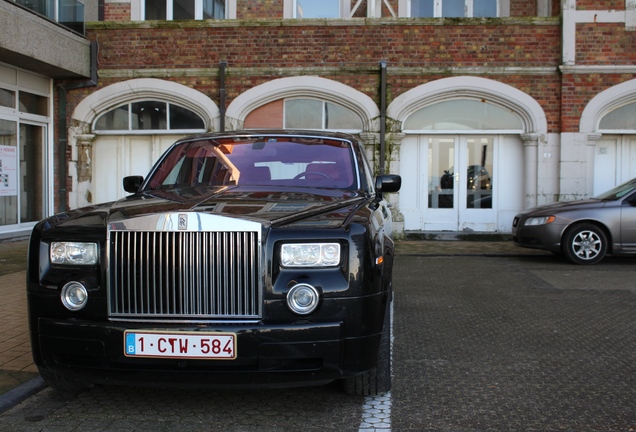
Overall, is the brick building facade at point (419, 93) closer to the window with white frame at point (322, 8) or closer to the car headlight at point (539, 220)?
the window with white frame at point (322, 8)

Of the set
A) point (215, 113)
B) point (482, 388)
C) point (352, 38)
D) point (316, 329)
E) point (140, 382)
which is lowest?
point (482, 388)

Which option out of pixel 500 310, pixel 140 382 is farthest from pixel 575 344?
pixel 140 382

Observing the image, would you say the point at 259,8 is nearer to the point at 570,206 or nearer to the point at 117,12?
the point at 117,12

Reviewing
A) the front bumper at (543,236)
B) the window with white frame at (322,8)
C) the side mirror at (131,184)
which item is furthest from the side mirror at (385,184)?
the window with white frame at (322,8)

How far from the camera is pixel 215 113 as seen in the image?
46.0ft

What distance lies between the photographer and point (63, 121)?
47.0 ft

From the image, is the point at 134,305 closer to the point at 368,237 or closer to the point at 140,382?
the point at 140,382

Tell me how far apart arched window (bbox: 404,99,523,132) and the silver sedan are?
3916 mm

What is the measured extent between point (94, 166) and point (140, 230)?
40.3 ft

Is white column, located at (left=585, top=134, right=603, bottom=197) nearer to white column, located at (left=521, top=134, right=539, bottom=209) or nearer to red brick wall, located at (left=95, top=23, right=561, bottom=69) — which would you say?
white column, located at (left=521, top=134, right=539, bottom=209)

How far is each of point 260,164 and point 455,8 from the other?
11735 millimetres

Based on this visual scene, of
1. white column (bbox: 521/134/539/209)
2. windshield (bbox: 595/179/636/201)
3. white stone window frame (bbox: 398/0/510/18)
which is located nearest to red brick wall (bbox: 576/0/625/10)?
white stone window frame (bbox: 398/0/510/18)

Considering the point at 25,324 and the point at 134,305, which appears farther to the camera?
the point at 25,324

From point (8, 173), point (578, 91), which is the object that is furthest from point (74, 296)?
point (578, 91)
